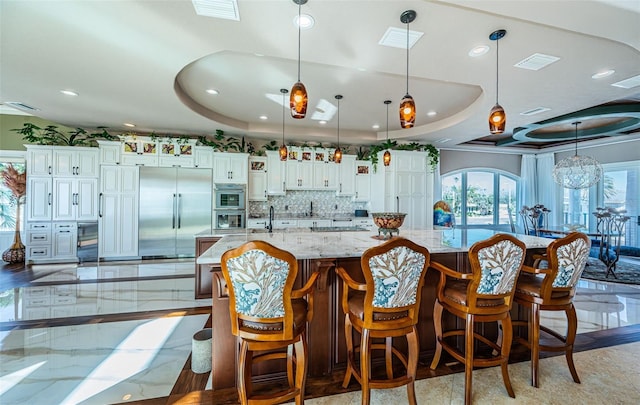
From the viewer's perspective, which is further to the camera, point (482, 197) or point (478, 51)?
point (482, 197)

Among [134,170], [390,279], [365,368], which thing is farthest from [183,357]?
[134,170]

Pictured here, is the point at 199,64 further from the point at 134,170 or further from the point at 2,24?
the point at 134,170

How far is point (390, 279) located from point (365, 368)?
56 centimetres

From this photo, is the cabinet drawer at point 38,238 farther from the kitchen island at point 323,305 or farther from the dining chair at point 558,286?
the dining chair at point 558,286

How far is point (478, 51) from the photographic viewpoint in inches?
100

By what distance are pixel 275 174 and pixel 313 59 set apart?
3775 mm

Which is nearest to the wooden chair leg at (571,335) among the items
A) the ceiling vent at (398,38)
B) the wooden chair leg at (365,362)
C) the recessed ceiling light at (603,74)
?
the wooden chair leg at (365,362)

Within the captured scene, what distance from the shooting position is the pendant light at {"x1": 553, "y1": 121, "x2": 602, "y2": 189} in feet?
19.0

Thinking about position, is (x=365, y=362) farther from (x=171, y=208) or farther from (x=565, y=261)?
(x=171, y=208)

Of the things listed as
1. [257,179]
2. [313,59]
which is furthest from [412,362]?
[257,179]

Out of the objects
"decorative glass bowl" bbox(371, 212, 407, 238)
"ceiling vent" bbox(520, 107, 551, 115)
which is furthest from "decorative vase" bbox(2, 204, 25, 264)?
"ceiling vent" bbox(520, 107, 551, 115)

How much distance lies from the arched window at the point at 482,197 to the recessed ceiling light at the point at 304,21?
6.63m

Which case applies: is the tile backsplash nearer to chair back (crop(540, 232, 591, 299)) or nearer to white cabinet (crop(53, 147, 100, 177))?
white cabinet (crop(53, 147, 100, 177))

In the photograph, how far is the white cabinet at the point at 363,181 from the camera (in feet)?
21.9
